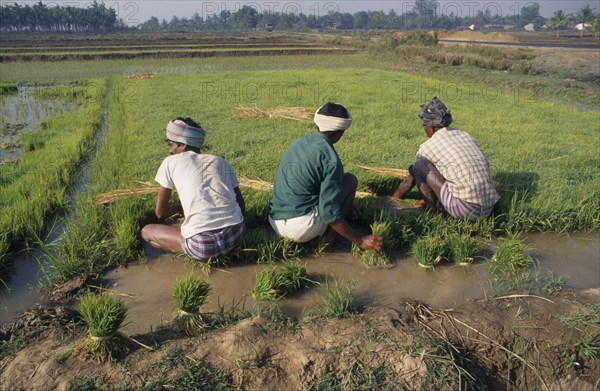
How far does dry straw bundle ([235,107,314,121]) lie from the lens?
852 cm

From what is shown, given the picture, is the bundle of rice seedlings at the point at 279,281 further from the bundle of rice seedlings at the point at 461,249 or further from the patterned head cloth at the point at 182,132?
the bundle of rice seedlings at the point at 461,249

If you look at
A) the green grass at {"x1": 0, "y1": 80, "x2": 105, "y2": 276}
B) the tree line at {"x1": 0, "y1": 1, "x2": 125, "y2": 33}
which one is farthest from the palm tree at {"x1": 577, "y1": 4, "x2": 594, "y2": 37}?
the green grass at {"x1": 0, "y1": 80, "x2": 105, "y2": 276}

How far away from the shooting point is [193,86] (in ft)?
41.4

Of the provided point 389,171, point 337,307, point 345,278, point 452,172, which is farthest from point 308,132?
point 337,307

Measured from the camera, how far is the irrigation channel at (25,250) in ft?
10.3

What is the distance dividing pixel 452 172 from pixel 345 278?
4.74ft

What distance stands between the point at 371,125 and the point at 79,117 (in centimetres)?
580

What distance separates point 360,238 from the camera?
11.3 ft

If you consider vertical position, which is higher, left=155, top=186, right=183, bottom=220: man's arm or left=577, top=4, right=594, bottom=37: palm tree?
left=577, top=4, right=594, bottom=37: palm tree

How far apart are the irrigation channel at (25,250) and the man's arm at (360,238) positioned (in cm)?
218

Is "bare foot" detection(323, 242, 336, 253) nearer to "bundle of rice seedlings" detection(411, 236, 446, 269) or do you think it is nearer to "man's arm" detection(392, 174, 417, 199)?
"bundle of rice seedlings" detection(411, 236, 446, 269)

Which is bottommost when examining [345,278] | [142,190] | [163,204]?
[345,278]

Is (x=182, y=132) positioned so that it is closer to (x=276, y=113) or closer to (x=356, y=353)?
(x=356, y=353)

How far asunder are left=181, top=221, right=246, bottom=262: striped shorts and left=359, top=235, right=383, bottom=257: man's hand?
37.0 inches
